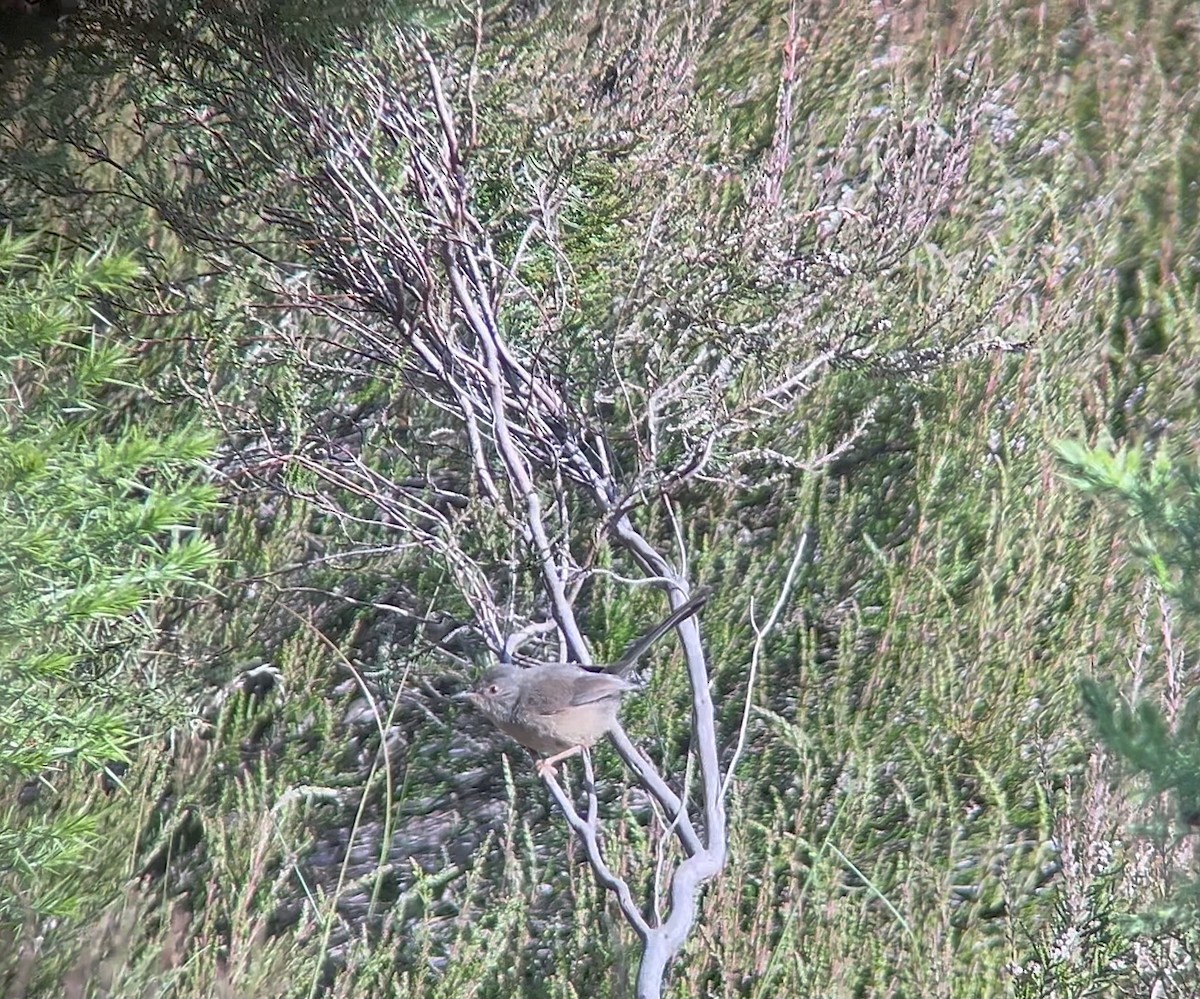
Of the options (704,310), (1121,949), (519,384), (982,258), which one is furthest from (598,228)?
(1121,949)

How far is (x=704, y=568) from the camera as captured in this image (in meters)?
3.49

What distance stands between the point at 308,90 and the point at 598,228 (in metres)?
1.03

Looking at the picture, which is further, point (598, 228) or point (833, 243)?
point (598, 228)

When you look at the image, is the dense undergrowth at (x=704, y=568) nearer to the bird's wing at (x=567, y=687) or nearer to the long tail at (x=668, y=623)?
the bird's wing at (x=567, y=687)

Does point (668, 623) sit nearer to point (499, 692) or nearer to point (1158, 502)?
point (499, 692)

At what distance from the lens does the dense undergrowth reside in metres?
2.73

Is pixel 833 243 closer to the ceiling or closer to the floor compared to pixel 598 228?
closer to the floor

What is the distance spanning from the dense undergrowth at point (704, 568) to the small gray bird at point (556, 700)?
0.28 metres

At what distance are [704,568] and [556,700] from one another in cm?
97

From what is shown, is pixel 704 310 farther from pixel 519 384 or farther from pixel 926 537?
pixel 926 537

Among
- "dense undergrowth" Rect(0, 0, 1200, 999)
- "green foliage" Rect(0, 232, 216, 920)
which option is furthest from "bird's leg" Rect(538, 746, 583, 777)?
"green foliage" Rect(0, 232, 216, 920)

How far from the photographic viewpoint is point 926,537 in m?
3.50

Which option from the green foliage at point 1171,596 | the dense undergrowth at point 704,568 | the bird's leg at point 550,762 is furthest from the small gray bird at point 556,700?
the green foliage at point 1171,596

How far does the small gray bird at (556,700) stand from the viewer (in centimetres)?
263
